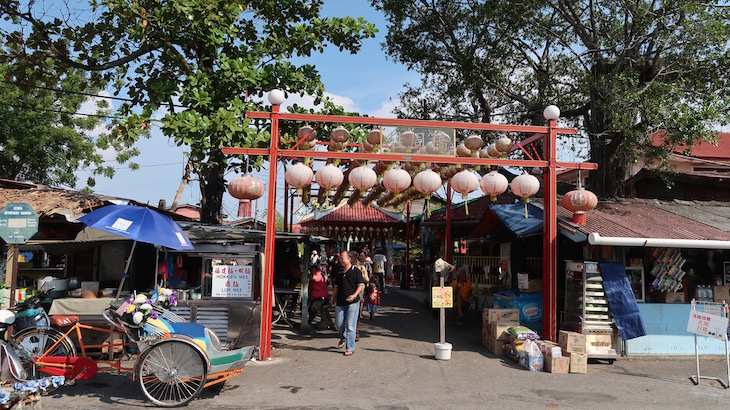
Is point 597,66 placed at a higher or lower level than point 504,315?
higher

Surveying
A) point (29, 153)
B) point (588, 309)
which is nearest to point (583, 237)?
point (588, 309)

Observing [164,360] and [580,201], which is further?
[580,201]

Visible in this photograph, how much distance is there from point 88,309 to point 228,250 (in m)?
2.47

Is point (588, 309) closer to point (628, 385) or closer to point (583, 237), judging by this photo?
point (583, 237)

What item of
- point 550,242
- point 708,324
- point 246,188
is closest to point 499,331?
point 550,242

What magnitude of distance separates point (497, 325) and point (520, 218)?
3055mm

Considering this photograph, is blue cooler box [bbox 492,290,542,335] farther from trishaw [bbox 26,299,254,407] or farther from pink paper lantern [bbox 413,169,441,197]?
trishaw [bbox 26,299,254,407]

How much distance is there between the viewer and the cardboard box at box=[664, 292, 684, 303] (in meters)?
10.7

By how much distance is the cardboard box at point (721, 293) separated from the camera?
10.9 meters

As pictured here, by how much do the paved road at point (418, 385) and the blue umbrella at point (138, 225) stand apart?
2108 mm

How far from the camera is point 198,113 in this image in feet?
36.9

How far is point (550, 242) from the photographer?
1047 cm

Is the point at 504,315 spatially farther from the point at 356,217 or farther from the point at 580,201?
the point at 356,217

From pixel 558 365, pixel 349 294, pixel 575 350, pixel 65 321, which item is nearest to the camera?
pixel 65 321
